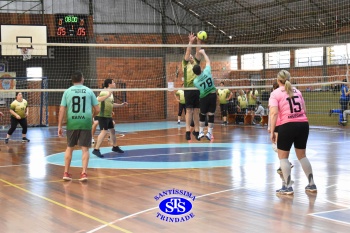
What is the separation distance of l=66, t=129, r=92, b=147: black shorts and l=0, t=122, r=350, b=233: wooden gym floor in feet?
2.26

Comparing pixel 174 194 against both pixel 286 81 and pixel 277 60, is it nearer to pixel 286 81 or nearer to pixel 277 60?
pixel 286 81

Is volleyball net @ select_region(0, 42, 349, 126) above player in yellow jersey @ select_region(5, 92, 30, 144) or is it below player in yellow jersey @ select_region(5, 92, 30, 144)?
above

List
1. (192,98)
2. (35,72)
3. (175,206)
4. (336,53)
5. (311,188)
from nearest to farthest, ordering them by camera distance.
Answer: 1. (175,206)
2. (311,188)
3. (192,98)
4. (336,53)
5. (35,72)

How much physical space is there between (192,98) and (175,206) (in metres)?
5.80

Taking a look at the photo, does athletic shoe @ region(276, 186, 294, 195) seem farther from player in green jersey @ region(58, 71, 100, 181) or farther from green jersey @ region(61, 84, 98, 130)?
green jersey @ region(61, 84, 98, 130)

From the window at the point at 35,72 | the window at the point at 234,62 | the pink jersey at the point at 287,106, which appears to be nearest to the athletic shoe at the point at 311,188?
the pink jersey at the point at 287,106

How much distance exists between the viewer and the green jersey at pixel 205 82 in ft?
39.6

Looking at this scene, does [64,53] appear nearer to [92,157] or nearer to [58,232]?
[92,157]

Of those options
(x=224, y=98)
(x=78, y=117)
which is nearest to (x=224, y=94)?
(x=224, y=98)

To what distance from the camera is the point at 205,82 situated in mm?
12172

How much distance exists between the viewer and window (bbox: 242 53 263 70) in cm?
3169

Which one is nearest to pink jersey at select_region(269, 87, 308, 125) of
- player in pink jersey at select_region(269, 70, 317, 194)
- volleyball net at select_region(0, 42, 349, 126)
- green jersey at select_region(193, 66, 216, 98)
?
player in pink jersey at select_region(269, 70, 317, 194)

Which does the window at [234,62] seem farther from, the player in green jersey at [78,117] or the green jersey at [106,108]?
the player in green jersey at [78,117]

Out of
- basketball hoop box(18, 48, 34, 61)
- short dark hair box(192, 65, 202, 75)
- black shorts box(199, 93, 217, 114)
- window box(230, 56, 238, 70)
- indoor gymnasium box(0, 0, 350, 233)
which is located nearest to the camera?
indoor gymnasium box(0, 0, 350, 233)
